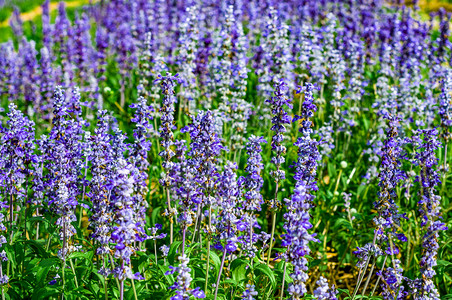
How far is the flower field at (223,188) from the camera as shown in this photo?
4.09 meters

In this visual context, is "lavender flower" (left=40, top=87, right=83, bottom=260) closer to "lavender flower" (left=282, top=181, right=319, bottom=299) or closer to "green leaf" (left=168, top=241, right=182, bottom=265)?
"green leaf" (left=168, top=241, right=182, bottom=265)

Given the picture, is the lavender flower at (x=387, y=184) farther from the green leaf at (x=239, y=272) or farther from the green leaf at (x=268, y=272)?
the green leaf at (x=239, y=272)

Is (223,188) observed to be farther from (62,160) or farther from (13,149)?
(13,149)

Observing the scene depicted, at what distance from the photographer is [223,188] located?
12.7 feet

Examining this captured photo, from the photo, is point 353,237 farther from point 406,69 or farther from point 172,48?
point 172,48

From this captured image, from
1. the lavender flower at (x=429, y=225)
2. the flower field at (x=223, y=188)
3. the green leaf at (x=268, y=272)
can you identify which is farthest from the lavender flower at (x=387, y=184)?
the green leaf at (x=268, y=272)

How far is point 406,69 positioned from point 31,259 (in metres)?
7.10

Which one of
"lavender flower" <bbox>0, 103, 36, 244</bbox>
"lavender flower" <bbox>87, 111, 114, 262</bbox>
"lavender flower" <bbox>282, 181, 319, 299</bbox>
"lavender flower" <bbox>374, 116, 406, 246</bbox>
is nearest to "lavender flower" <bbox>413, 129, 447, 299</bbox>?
"lavender flower" <bbox>374, 116, 406, 246</bbox>

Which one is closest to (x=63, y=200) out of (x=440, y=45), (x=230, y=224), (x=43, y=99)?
(x=230, y=224)

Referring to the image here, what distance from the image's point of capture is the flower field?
409 centimetres

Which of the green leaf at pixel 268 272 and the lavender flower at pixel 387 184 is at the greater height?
the lavender flower at pixel 387 184

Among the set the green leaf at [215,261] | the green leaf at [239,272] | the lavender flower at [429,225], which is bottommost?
the green leaf at [239,272]

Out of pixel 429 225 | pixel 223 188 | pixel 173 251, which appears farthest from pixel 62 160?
pixel 429 225

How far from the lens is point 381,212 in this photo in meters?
4.54
